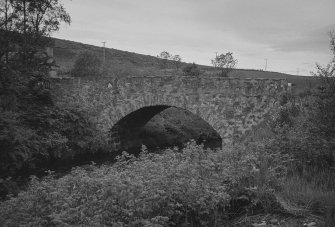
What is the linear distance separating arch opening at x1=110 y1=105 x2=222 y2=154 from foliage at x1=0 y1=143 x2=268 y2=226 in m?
9.54

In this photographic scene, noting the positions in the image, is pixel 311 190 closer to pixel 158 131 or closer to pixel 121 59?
pixel 158 131

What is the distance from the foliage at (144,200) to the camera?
4148mm

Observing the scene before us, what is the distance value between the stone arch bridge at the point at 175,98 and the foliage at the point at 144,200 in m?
6.69

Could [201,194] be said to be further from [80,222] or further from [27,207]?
[27,207]

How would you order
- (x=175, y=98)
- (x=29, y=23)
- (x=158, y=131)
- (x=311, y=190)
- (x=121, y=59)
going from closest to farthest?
(x=311, y=190), (x=175, y=98), (x=29, y=23), (x=158, y=131), (x=121, y=59)

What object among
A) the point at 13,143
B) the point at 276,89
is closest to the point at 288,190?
the point at 276,89

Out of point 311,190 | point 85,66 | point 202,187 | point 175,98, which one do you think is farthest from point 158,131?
point 202,187

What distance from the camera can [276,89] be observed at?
11328 millimetres

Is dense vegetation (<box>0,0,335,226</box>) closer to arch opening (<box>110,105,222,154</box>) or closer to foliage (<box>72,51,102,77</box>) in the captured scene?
arch opening (<box>110,105,222,154</box>)

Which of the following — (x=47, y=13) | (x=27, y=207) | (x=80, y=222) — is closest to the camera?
(x=80, y=222)

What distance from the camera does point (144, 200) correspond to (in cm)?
418

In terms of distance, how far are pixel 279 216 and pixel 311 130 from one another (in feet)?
5.96

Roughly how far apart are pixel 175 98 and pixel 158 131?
6.20 metres

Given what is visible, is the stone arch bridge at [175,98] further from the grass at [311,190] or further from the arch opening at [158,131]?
the grass at [311,190]
